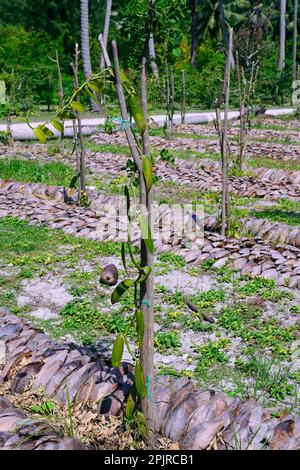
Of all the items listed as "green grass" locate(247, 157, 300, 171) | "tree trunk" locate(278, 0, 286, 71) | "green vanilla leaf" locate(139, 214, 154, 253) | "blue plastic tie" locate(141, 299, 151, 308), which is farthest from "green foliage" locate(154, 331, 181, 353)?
"tree trunk" locate(278, 0, 286, 71)

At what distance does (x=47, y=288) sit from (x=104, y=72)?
2.90 m

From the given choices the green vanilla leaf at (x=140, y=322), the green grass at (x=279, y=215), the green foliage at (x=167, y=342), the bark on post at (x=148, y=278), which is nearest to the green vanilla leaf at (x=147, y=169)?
the bark on post at (x=148, y=278)

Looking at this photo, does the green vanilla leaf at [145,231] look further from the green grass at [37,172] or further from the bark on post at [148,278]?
the green grass at [37,172]

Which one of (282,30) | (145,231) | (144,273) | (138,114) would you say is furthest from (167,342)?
(282,30)

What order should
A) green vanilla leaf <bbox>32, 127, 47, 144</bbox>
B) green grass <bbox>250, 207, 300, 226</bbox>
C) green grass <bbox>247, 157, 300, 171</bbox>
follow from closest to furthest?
green vanilla leaf <bbox>32, 127, 47, 144</bbox>, green grass <bbox>250, 207, 300, 226</bbox>, green grass <bbox>247, 157, 300, 171</bbox>

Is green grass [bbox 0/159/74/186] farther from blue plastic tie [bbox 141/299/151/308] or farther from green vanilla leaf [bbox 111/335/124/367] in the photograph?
green vanilla leaf [bbox 111/335/124/367]

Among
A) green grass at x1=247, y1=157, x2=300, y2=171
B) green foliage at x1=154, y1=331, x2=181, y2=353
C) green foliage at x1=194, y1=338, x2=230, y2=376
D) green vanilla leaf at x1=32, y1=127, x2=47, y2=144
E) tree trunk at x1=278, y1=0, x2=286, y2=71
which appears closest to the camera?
green vanilla leaf at x1=32, y1=127, x2=47, y2=144

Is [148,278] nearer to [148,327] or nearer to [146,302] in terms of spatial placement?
[146,302]

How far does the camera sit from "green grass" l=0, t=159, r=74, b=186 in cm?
948

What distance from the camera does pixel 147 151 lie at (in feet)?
7.77

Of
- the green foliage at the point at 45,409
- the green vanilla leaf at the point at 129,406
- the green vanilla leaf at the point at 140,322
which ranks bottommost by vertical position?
the green foliage at the point at 45,409

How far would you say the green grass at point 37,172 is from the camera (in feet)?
31.1

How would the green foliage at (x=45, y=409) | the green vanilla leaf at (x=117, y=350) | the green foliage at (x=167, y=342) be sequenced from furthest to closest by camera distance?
the green foliage at (x=167, y=342)
the green foliage at (x=45, y=409)
the green vanilla leaf at (x=117, y=350)
